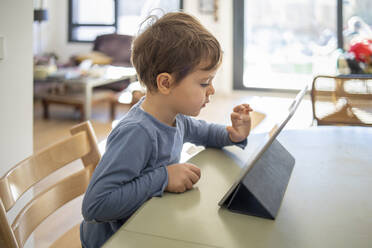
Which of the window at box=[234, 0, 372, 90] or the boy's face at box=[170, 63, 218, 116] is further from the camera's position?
the window at box=[234, 0, 372, 90]

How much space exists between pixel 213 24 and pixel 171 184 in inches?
249

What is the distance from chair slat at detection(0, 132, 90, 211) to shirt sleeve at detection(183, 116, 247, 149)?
0.94 ft

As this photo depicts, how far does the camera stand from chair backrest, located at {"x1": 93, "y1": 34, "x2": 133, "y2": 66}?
6.65 m

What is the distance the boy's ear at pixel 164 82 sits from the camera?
0.99 meters

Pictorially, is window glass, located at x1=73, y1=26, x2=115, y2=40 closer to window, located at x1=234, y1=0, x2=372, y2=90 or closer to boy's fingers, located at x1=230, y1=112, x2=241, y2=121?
window, located at x1=234, y1=0, x2=372, y2=90

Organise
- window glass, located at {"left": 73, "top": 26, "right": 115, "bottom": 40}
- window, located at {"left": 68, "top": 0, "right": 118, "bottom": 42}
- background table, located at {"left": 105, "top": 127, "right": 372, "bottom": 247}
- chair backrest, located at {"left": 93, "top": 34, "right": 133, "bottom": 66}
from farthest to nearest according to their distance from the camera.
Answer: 1. window glass, located at {"left": 73, "top": 26, "right": 115, "bottom": 40}
2. window, located at {"left": 68, "top": 0, "right": 118, "bottom": 42}
3. chair backrest, located at {"left": 93, "top": 34, "right": 133, "bottom": 66}
4. background table, located at {"left": 105, "top": 127, "right": 372, "bottom": 247}

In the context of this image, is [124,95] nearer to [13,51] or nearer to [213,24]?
[213,24]

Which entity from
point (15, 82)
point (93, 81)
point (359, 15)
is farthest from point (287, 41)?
point (15, 82)

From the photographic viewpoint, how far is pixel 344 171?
1.02 m

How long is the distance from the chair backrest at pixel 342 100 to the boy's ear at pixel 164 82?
1057mm

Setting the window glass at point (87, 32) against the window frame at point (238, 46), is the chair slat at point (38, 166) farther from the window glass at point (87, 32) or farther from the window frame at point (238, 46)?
the window glass at point (87, 32)

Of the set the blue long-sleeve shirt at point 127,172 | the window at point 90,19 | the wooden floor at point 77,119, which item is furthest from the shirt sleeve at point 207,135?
the window at point 90,19

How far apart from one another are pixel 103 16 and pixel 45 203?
22.7ft

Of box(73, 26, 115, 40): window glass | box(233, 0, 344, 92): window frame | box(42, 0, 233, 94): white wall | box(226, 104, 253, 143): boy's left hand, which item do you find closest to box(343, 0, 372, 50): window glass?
box(233, 0, 344, 92): window frame
